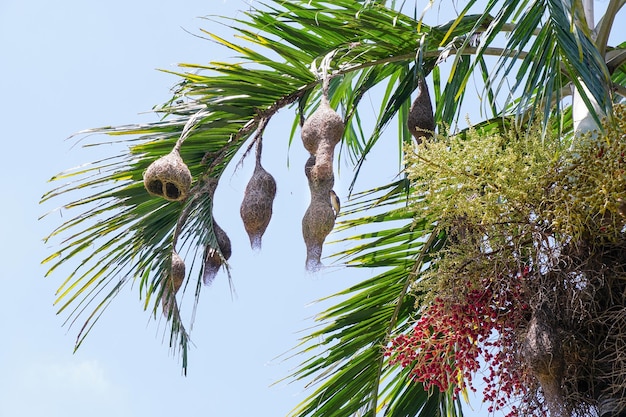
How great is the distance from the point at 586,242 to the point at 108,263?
1483 millimetres

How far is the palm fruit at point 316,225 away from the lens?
214cm

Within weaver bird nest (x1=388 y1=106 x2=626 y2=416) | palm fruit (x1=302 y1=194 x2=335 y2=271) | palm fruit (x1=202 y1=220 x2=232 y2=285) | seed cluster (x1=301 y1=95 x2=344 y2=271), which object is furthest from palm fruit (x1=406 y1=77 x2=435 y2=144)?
palm fruit (x1=202 y1=220 x2=232 y2=285)

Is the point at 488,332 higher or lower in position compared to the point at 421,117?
lower

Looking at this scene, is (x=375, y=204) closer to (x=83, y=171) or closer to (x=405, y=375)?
(x=405, y=375)

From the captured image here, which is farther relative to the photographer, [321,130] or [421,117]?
[421,117]

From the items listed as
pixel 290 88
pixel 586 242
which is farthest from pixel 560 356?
pixel 290 88

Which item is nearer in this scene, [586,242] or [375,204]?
[586,242]

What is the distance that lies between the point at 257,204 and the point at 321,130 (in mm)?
277

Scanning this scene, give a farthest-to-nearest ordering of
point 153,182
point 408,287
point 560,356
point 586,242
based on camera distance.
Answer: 1. point 408,287
2. point 153,182
3. point 586,242
4. point 560,356

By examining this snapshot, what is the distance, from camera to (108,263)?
3.14 metres

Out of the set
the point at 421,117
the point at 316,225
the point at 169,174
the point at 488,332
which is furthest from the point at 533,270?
the point at 169,174

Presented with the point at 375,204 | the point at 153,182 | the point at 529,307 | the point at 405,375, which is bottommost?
the point at 405,375

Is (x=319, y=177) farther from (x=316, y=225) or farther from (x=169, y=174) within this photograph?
(x=169, y=174)

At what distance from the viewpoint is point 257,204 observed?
2.42 metres
